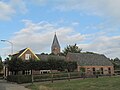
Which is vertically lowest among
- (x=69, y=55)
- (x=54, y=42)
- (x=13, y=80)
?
(x=13, y=80)

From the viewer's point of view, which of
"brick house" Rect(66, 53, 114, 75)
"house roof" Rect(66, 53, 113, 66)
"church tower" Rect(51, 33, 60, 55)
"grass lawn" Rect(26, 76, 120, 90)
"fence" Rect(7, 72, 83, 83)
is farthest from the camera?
"church tower" Rect(51, 33, 60, 55)

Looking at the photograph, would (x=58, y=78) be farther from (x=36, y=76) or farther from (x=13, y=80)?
(x=13, y=80)

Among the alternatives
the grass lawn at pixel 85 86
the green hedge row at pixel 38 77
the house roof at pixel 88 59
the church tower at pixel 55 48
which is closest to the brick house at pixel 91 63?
the house roof at pixel 88 59

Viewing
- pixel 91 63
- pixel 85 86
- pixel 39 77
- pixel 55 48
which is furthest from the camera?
pixel 55 48

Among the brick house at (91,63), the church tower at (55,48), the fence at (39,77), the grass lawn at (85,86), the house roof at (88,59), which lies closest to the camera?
the grass lawn at (85,86)

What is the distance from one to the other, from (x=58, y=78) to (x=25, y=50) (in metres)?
19.8

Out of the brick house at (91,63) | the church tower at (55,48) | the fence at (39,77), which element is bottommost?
the fence at (39,77)

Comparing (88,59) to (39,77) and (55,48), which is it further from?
(55,48)

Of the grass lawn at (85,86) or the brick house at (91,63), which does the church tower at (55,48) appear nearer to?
the brick house at (91,63)

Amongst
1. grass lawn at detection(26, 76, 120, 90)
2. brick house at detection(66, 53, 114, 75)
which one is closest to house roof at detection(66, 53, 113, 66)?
brick house at detection(66, 53, 114, 75)

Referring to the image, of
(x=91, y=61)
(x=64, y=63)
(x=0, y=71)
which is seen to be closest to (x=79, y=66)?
(x=91, y=61)

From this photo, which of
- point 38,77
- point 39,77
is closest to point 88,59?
point 39,77

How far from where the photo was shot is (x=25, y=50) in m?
57.5

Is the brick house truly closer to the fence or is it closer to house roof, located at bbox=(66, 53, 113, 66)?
house roof, located at bbox=(66, 53, 113, 66)
